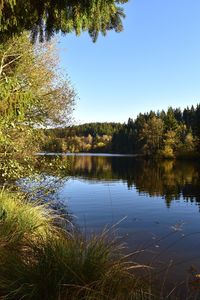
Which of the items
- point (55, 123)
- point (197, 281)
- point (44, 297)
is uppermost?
point (55, 123)

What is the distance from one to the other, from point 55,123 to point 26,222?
16107 mm

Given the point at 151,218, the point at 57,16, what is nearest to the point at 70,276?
the point at 57,16

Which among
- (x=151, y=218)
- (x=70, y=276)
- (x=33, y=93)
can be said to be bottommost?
(x=151, y=218)

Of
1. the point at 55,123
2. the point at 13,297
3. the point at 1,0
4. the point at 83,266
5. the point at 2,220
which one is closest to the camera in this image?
the point at 13,297

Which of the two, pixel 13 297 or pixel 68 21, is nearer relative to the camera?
pixel 13 297

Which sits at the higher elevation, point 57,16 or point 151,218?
point 57,16

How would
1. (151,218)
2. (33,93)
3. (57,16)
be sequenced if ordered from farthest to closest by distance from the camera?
(151,218), (33,93), (57,16)

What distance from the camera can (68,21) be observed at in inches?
296

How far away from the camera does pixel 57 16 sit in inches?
293

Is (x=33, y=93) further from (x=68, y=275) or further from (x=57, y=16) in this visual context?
(x=68, y=275)

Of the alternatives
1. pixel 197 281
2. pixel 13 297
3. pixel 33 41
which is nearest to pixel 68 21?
pixel 33 41

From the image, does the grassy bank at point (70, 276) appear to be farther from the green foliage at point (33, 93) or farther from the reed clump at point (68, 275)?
the green foliage at point (33, 93)

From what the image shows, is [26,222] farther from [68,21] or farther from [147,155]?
[147,155]

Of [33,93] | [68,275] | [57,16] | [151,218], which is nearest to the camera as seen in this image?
[68,275]
